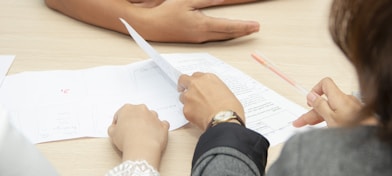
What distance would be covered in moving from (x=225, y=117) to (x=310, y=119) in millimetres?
143

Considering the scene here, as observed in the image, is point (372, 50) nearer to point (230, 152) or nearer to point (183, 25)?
point (230, 152)

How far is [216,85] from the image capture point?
0.92 m

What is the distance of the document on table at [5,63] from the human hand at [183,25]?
0.83 ft

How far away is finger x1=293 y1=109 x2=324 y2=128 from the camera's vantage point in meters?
0.85

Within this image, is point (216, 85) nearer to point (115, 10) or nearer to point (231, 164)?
point (231, 164)

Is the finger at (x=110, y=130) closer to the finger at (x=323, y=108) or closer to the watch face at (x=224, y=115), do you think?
the watch face at (x=224, y=115)

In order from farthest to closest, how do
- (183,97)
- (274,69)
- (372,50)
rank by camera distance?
1. (274,69)
2. (183,97)
3. (372,50)

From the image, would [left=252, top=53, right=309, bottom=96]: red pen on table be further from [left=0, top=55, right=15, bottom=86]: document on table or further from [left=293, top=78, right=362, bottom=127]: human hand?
[left=0, top=55, right=15, bottom=86]: document on table

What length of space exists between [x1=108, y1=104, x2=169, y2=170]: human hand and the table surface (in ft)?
0.07

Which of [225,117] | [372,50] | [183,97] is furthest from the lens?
[183,97]

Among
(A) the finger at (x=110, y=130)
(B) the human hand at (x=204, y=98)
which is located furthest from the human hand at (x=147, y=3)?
(A) the finger at (x=110, y=130)

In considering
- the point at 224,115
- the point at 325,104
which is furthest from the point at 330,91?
the point at 224,115

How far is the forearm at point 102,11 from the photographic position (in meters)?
1.15

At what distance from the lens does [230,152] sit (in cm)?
70
